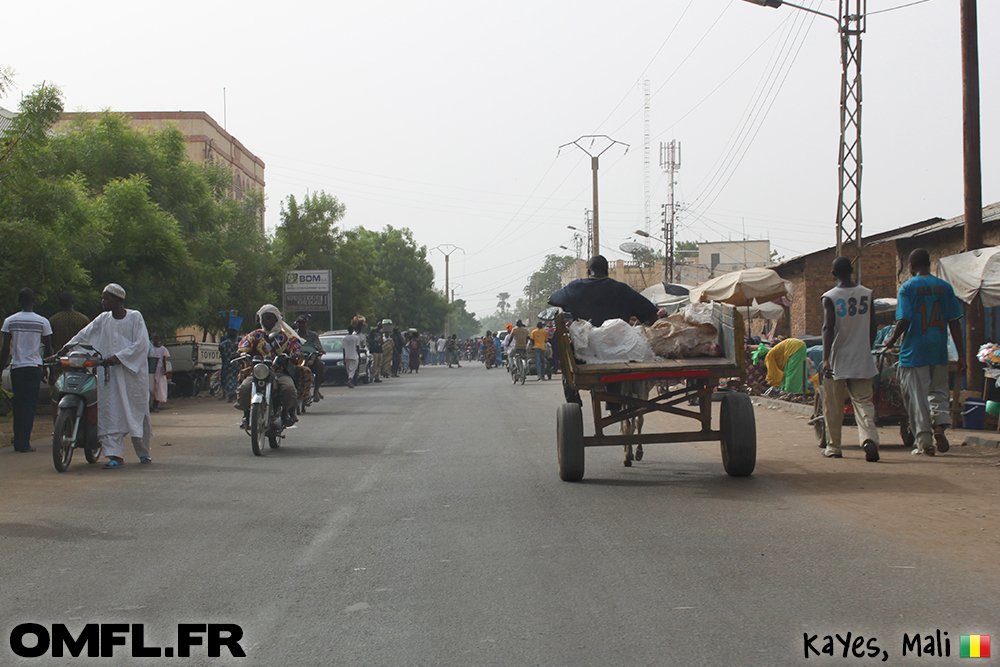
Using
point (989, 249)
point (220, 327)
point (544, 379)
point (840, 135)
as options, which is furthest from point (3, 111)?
point (989, 249)

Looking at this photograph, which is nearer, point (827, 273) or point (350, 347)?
point (827, 273)

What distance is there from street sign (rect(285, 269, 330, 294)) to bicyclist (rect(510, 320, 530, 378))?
1681cm

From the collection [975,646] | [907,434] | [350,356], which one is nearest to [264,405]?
[907,434]

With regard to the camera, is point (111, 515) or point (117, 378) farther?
point (117, 378)

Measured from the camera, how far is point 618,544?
593 cm

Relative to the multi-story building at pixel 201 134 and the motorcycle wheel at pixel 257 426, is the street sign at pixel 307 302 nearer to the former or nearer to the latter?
the multi-story building at pixel 201 134

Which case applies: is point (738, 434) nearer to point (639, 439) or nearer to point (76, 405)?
point (639, 439)

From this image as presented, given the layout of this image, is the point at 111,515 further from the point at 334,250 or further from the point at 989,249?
the point at 334,250

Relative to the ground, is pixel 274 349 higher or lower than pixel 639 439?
higher

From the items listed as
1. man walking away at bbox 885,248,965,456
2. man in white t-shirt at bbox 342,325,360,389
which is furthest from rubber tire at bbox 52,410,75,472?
man in white t-shirt at bbox 342,325,360,389

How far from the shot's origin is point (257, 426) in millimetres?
11281

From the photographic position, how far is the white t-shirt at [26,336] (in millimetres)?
12141

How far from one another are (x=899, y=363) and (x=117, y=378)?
27.1ft

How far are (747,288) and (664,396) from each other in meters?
12.0
